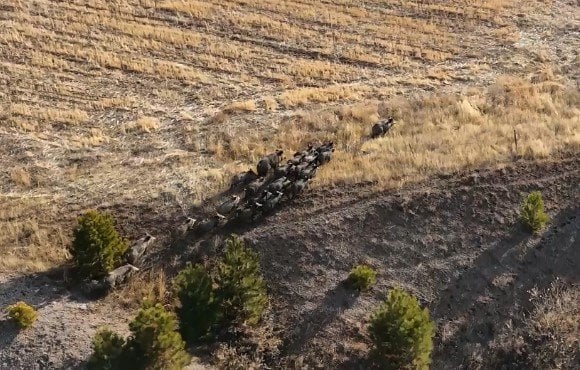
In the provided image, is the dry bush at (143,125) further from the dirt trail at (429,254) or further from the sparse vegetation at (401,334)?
the sparse vegetation at (401,334)

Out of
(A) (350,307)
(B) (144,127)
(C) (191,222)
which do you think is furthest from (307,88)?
(A) (350,307)

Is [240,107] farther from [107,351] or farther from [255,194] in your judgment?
[107,351]

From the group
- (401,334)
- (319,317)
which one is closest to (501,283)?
(401,334)

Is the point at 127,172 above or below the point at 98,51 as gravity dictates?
below

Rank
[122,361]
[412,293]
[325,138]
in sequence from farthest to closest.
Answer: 1. [325,138]
2. [412,293]
3. [122,361]

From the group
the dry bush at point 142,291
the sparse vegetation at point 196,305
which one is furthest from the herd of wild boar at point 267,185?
the sparse vegetation at point 196,305

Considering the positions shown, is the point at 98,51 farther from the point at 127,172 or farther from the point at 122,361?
the point at 122,361

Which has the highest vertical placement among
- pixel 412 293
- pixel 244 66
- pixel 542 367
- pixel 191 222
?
pixel 244 66

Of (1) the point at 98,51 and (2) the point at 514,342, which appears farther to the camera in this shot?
(1) the point at 98,51

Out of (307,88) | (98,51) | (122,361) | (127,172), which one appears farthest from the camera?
(98,51)
